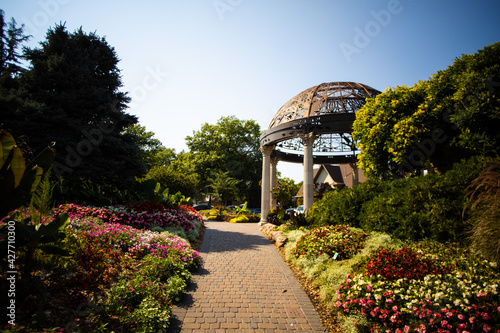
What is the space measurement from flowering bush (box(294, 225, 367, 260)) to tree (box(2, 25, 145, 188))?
927cm

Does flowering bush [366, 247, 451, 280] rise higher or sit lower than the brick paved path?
higher

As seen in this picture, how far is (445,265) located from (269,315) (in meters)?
3.21

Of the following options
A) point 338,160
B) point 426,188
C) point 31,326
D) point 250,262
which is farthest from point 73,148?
point 338,160

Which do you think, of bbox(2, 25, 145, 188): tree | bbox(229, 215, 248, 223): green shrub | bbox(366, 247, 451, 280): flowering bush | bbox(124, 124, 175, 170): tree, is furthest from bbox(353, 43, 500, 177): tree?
bbox(124, 124, 175, 170): tree

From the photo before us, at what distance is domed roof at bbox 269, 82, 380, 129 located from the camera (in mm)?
13109

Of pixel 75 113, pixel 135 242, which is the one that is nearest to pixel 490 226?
pixel 135 242

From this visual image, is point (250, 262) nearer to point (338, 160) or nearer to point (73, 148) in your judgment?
point (73, 148)

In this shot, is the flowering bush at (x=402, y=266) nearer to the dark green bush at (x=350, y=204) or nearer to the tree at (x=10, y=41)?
the dark green bush at (x=350, y=204)

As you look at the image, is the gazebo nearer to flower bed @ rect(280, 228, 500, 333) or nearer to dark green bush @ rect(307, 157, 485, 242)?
dark green bush @ rect(307, 157, 485, 242)

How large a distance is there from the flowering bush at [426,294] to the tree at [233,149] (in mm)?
32925

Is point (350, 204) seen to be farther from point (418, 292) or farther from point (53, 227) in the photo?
point (53, 227)

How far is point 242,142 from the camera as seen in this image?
41.6 meters

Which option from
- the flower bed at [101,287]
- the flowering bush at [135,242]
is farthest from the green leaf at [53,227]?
the flowering bush at [135,242]

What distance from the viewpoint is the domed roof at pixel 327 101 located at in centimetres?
1311
